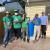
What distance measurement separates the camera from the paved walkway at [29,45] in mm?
11344

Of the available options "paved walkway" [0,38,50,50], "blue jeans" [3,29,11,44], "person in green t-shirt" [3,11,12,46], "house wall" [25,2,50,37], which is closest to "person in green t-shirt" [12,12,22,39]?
"person in green t-shirt" [3,11,12,46]

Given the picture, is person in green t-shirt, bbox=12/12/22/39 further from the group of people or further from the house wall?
the house wall

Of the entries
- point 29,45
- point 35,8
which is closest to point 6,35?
point 29,45

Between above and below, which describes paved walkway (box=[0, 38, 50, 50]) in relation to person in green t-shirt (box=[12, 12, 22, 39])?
below

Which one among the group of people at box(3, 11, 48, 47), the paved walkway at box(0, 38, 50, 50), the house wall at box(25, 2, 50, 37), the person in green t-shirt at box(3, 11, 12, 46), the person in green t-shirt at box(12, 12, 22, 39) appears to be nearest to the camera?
the paved walkway at box(0, 38, 50, 50)

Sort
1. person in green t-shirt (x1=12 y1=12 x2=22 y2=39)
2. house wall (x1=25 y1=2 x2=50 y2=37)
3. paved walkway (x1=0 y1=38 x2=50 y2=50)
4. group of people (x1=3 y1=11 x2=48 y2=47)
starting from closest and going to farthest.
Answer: paved walkway (x1=0 y1=38 x2=50 y2=50) < group of people (x1=3 y1=11 x2=48 y2=47) < person in green t-shirt (x1=12 y1=12 x2=22 y2=39) < house wall (x1=25 y1=2 x2=50 y2=37)

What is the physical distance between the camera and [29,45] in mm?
11977

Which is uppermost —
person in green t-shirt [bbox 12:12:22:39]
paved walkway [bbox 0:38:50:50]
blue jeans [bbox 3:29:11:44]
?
person in green t-shirt [bbox 12:12:22:39]

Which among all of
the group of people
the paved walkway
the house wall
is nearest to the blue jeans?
the group of people

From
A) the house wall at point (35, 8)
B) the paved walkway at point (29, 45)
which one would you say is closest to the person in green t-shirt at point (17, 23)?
the paved walkway at point (29, 45)

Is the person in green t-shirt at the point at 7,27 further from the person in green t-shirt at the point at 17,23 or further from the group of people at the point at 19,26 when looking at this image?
the person in green t-shirt at the point at 17,23

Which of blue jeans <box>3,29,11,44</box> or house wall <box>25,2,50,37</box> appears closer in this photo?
blue jeans <box>3,29,11,44</box>

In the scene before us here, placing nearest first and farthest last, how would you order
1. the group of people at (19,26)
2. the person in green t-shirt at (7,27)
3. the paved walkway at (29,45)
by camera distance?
the paved walkway at (29,45) < the person in green t-shirt at (7,27) < the group of people at (19,26)

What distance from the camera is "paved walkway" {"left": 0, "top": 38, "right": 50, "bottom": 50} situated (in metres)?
11.3
